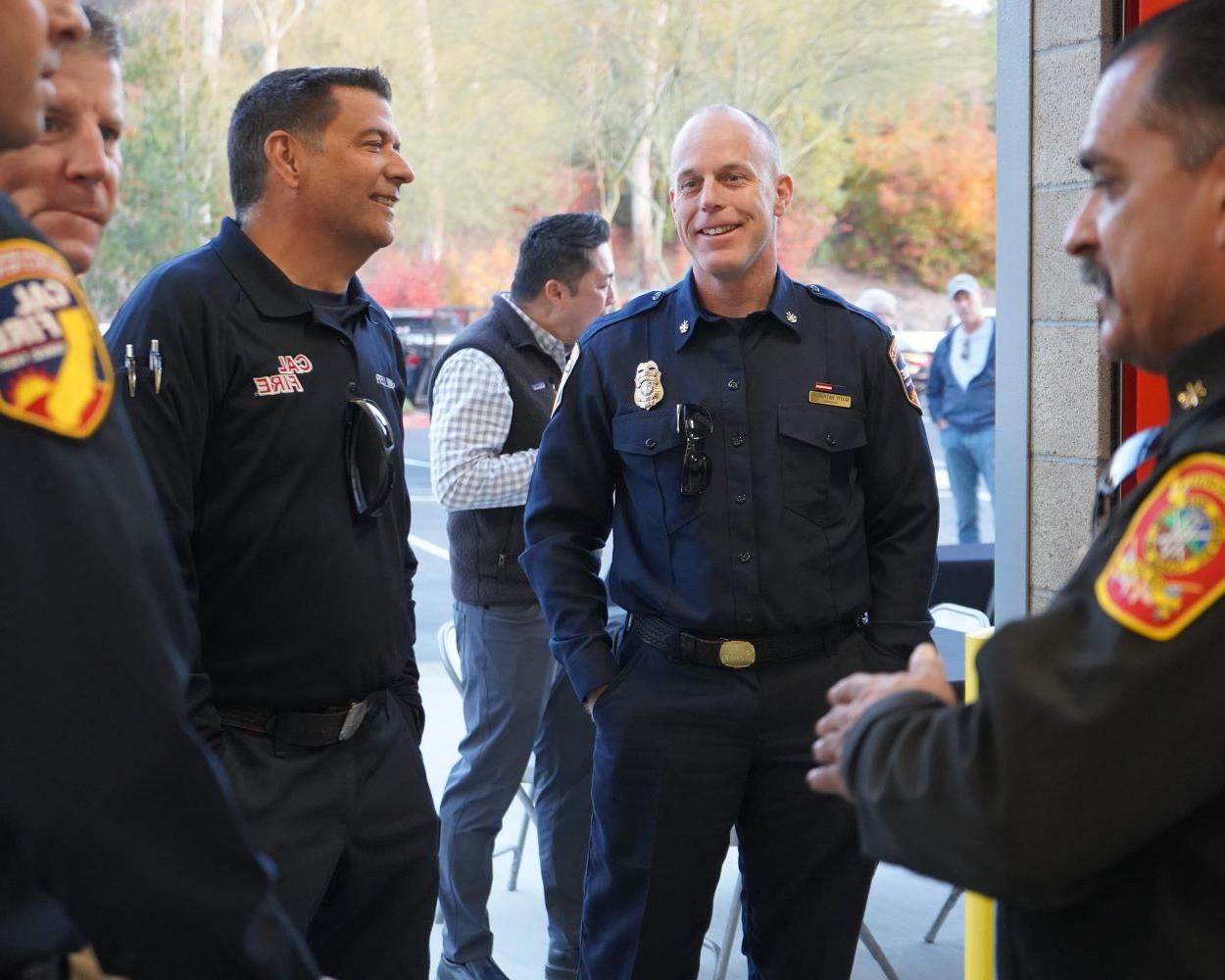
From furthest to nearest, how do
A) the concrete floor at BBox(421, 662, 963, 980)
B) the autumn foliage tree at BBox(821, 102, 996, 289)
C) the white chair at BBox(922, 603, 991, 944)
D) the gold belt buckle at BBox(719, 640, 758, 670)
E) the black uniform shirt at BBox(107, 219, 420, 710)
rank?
the autumn foliage tree at BBox(821, 102, 996, 289), the white chair at BBox(922, 603, 991, 944), the concrete floor at BBox(421, 662, 963, 980), the gold belt buckle at BBox(719, 640, 758, 670), the black uniform shirt at BBox(107, 219, 420, 710)

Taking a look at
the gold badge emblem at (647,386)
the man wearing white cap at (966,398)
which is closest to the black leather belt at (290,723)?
the gold badge emblem at (647,386)

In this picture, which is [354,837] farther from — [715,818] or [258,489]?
[715,818]

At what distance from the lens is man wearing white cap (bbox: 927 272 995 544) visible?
7.95m

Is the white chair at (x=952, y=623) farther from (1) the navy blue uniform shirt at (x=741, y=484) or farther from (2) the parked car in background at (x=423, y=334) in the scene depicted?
(2) the parked car in background at (x=423, y=334)

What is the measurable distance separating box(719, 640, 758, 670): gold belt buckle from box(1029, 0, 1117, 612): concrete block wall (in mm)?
742

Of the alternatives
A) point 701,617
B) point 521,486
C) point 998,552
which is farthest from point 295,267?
point 998,552

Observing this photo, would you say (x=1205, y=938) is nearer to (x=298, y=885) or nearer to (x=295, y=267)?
(x=298, y=885)

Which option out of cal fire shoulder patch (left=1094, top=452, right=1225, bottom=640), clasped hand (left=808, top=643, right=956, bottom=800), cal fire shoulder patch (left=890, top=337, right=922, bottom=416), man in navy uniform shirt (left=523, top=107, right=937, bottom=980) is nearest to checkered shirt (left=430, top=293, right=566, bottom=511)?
man in navy uniform shirt (left=523, top=107, right=937, bottom=980)

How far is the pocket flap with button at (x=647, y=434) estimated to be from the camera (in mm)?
2492

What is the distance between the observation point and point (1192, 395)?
3.79ft

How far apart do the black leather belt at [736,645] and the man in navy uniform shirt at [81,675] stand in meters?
1.44

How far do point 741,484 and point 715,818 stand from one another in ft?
1.91

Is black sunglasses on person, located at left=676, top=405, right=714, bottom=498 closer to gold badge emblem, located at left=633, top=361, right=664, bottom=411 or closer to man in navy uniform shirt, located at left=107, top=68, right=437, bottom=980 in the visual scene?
gold badge emblem, located at left=633, top=361, right=664, bottom=411

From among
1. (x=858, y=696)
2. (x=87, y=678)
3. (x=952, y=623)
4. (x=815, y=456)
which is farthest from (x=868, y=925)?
(x=87, y=678)
